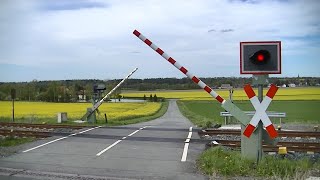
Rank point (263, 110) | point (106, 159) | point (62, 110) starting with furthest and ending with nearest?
point (62, 110), point (106, 159), point (263, 110)

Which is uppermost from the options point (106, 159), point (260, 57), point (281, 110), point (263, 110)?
point (260, 57)

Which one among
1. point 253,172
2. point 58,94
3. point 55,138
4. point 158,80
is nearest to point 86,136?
point 55,138

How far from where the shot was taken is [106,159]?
9.12 metres

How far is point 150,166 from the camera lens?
8320 millimetres

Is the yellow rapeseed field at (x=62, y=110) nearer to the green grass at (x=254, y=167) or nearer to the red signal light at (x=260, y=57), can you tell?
the green grass at (x=254, y=167)

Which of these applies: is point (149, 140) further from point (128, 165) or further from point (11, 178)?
point (11, 178)

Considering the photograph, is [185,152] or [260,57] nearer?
[260,57]

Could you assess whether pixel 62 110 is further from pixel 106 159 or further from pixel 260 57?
pixel 260 57

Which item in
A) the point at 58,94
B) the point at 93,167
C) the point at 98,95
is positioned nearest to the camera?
the point at 93,167

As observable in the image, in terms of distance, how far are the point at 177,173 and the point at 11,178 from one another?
11.0ft

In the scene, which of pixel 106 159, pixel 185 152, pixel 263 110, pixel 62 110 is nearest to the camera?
pixel 263 110

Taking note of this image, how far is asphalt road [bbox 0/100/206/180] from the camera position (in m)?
7.55

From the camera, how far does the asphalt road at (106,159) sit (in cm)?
755

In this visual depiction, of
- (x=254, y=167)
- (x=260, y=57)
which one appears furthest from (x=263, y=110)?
(x=254, y=167)
